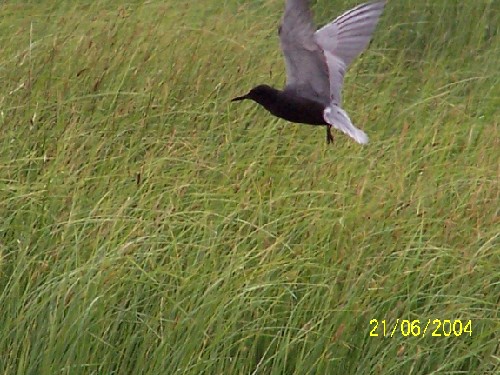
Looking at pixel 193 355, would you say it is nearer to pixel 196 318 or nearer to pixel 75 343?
pixel 196 318

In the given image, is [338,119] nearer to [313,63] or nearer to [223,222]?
[313,63]

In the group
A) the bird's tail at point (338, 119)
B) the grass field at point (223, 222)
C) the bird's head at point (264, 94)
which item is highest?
the bird's head at point (264, 94)

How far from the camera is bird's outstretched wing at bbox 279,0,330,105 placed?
9.99 ft

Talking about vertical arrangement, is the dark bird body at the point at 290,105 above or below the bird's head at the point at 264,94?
below

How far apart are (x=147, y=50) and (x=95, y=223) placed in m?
1.36

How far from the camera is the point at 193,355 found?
109 inches

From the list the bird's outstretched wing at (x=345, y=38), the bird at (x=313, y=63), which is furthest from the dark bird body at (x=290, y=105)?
the bird's outstretched wing at (x=345, y=38)

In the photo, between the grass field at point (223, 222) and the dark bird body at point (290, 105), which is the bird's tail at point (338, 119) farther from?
the grass field at point (223, 222)

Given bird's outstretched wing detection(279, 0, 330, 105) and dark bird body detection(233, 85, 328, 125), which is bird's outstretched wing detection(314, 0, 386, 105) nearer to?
bird's outstretched wing detection(279, 0, 330, 105)

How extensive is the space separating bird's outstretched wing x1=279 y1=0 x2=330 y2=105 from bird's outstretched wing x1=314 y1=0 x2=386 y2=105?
0.36 ft

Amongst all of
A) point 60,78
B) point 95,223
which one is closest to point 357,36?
point 95,223

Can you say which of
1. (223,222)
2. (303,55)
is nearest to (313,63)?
(303,55)

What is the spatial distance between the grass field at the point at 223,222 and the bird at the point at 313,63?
25 cm

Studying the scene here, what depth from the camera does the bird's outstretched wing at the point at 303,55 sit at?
304 centimetres
